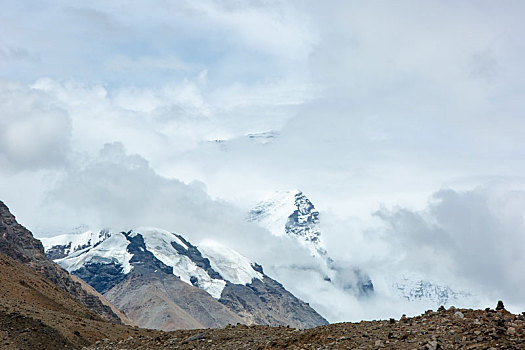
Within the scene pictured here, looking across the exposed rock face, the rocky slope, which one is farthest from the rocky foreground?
the exposed rock face

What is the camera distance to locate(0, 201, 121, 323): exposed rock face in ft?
540

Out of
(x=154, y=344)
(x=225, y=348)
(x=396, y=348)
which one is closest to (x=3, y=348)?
(x=154, y=344)

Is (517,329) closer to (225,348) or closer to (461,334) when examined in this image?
(461,334)

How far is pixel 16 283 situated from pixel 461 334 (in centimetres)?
7876

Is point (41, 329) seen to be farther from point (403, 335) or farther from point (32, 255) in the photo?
point (32, 255)

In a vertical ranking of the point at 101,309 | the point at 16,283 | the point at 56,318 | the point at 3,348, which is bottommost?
the point at 3,348

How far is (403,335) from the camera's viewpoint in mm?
30719

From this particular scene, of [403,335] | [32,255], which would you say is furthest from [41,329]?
[32,255]

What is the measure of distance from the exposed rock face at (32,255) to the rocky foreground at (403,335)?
12843 cm

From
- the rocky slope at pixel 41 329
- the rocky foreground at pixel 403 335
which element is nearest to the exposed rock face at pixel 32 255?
the rocky slope at pixel 41 329

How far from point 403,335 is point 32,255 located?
16329cm

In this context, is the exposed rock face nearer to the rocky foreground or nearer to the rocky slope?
the rocky slope

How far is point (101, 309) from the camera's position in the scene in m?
194

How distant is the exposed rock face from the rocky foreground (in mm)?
128429
